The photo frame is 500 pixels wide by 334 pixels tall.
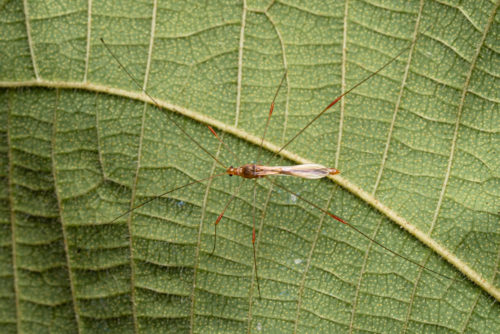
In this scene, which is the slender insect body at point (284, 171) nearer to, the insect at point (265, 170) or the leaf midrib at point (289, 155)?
the insect at point (265, 170)

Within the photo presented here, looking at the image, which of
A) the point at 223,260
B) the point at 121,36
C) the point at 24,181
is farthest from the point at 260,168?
the point at 24,181

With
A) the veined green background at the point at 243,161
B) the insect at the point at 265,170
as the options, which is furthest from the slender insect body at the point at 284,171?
the veined green background at the point at 243,161

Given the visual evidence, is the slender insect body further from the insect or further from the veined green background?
the veined green background

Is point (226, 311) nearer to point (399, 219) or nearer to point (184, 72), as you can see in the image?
point (399, 219)

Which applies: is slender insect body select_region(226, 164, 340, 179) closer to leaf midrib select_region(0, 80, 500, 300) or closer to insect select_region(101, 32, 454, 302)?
insect select_region(101, 32, 454, 302)

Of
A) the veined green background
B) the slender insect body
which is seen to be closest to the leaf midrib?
the veined green background

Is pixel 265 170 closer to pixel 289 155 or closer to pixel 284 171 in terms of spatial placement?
pixel 284 171

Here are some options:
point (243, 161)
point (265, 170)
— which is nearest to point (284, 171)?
point (265, 170)

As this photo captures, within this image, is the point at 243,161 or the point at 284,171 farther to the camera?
the point at 243,161
